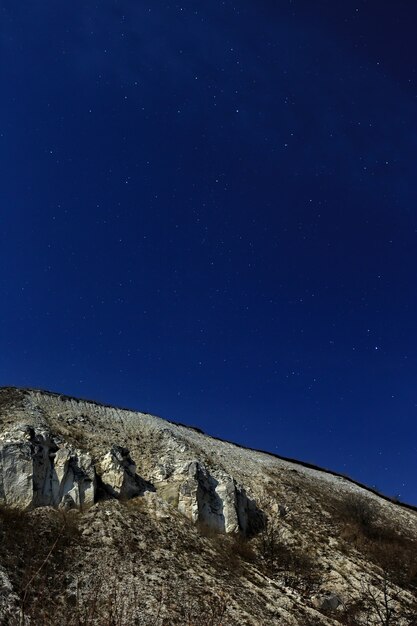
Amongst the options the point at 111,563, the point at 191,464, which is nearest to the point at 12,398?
the point at 191,464

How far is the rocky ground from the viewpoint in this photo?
18.1 metres

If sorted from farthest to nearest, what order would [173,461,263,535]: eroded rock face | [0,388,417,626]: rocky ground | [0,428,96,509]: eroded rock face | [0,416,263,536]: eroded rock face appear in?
1. [173,461,263,535]: eroded rock face
2. [0,416,263,536]: eroded rock face
3. [0,428,96,509]: eroded rock face
4. [0,388,417,626]: rocky ground

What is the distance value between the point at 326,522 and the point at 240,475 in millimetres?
7649

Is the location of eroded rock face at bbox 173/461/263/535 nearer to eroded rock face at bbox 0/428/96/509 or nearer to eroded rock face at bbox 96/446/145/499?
eroded rock face at bbox 96/446/145/499

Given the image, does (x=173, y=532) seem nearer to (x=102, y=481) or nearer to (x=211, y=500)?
(x=211, y=500)

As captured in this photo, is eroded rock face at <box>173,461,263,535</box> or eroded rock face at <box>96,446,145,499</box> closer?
eroded rock face at <box>96,446,145,499</box>

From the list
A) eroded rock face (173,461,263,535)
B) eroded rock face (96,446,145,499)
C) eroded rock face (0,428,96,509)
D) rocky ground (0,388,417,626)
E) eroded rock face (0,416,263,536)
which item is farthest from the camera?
eroded rock face (173,461,263,535)

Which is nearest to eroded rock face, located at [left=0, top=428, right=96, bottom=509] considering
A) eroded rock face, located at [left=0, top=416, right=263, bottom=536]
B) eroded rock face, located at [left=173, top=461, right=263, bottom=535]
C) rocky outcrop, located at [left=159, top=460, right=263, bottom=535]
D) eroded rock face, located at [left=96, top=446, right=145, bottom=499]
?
eroded rock face, located at [left=0, top=416, right=263, bottom=536]

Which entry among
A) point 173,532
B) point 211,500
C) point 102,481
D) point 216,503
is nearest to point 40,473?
point 102,481

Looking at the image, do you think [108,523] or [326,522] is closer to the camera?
[108,523]

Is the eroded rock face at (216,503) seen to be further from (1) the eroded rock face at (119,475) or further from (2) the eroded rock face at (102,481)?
(1) the eroded rock face at (119,475)

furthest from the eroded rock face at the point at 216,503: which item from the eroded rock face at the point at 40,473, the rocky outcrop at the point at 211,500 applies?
the eroded rock face at the point at 40,473

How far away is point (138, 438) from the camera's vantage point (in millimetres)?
36594

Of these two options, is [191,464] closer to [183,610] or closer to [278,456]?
[183,610]
